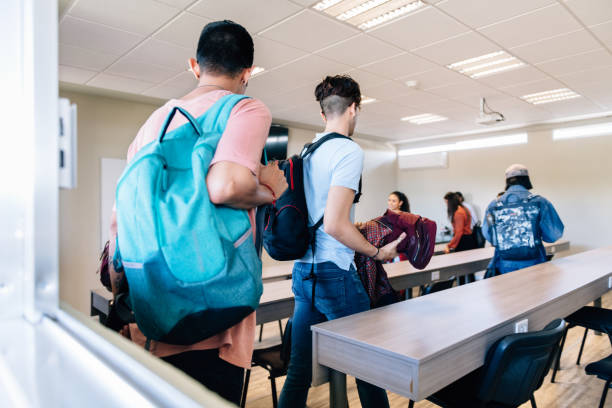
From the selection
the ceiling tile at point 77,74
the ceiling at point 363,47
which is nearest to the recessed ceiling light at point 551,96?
the ceiling at point 363,47

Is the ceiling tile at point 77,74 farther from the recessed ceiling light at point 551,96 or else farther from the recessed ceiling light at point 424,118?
the recessed ceiling light at point 551,96

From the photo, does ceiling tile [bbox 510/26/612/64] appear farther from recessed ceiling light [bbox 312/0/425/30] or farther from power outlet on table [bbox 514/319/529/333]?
power outlet on table [bbox 514/319/529/333]

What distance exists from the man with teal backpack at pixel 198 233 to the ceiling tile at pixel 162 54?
10.4 feet

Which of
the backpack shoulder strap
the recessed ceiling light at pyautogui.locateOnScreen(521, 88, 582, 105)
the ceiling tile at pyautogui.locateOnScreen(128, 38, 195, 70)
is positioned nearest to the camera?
the backpack shoulder strap

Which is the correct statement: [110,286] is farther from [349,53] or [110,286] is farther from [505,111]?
[505,111]

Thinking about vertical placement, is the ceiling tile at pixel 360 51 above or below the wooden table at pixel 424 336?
above

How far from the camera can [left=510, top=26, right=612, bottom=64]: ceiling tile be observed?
3.62m

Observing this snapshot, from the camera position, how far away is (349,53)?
156 inches

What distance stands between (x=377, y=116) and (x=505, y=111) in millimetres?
1920

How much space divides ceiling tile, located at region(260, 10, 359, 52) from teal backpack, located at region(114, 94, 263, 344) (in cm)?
270

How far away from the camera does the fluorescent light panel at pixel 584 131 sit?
6.85 m

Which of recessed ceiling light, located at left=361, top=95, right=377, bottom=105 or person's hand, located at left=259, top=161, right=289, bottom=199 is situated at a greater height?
recessed ceiling light, located at left=361, top=95, right=377, bottom=105

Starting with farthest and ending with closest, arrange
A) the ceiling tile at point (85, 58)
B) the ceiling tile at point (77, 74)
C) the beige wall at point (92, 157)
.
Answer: the beige wall at point (92, 157), the ceiling tile at point (77, 74), the ceiling tile at point (85, 58)

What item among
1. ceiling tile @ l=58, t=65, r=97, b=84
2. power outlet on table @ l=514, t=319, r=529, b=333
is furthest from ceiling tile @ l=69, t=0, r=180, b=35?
power outlet on table @ l=514, t=319, r=529, b=333
